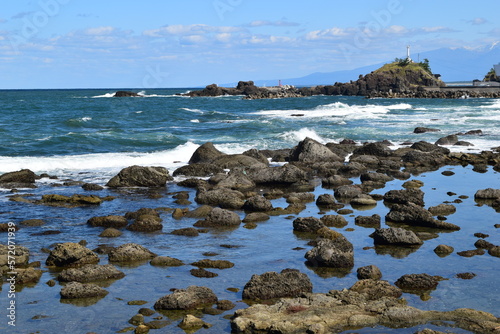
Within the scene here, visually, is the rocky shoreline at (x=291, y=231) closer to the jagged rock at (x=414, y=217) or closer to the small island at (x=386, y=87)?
the jagged rock at (x=414, y=217)

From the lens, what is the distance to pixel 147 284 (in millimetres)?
11523

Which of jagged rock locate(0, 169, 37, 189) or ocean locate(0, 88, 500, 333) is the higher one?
jagged rock locate(0, 169, 37, 189)

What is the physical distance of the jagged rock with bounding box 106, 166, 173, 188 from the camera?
23.4 m

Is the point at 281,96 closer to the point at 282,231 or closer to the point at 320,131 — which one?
the point at 320,131

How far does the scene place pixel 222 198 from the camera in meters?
19.7

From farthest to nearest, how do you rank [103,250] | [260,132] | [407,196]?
[260,132]
[407,196]
[103,250]

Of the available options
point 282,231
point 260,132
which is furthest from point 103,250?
point 260,132

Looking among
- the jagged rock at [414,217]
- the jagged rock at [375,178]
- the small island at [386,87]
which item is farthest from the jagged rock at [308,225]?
the small island at [386,87]

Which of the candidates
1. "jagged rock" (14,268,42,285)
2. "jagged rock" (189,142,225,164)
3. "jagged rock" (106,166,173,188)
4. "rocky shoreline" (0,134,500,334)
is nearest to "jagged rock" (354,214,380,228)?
"rocky shoreline" (0,134,500,334)

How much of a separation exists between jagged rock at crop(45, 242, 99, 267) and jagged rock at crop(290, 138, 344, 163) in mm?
17682

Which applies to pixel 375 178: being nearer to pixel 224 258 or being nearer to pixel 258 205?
pixel 258 205

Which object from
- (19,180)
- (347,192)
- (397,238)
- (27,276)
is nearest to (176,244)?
(27,276)

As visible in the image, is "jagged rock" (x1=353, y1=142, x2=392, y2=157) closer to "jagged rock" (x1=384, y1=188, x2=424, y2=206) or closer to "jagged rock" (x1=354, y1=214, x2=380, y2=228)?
"jagged rock" (x1=384, y1=188, x2=424, y2=206)

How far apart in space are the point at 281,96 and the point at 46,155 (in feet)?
370
